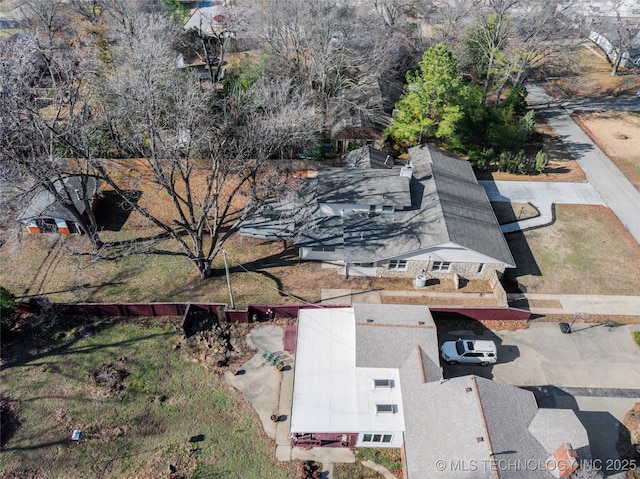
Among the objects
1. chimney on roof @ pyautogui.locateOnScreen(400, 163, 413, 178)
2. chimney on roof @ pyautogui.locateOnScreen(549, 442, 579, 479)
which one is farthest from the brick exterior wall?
chimney on roof @ pyautogui.locateOnScreen(549, 442, 579, 479)

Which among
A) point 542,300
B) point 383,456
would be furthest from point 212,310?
point 542,300

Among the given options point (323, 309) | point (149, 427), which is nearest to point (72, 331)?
point (149, 427)

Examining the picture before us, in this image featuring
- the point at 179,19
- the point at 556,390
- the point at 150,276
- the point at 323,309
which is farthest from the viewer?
the point at 179,19

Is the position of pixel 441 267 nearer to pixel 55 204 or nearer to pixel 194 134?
pixel 194 134

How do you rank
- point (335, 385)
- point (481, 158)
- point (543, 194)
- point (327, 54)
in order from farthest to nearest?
point (481, 158) < point (543, 194) < point (327, 54) < point (335, 385)

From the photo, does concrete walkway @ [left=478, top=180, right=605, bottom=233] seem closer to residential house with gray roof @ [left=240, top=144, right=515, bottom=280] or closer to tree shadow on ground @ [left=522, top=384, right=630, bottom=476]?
residential house with gray roof @ [left=240, top=144, right=515, bottom=280]

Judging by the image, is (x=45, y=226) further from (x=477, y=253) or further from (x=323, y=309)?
(x=477, y=253)
